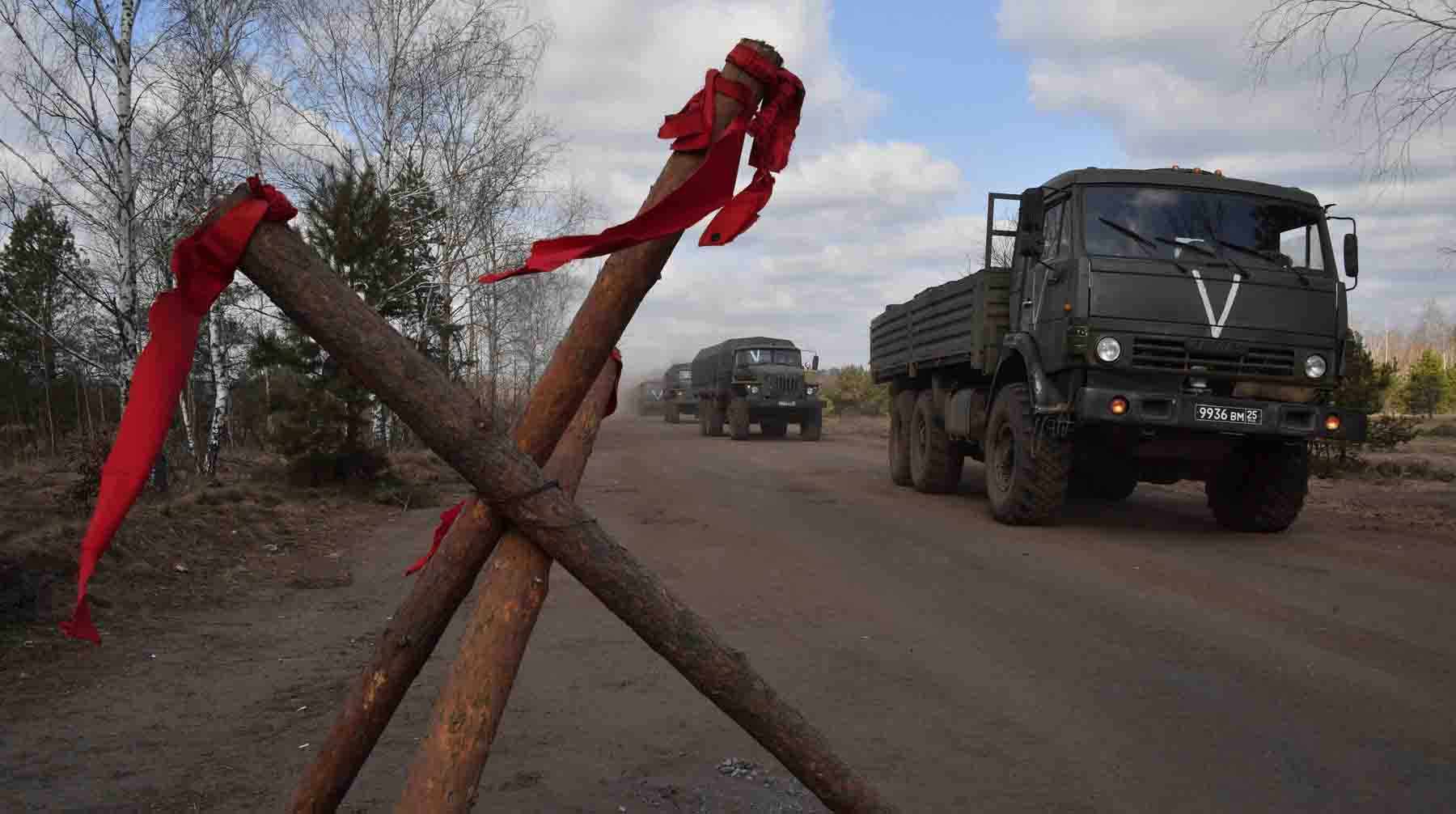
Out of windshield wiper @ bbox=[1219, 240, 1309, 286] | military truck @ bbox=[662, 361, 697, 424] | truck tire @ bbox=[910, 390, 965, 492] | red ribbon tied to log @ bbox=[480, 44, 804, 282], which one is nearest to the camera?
red ribbon tied to log @ bbox=[480, 44, 804, 282]

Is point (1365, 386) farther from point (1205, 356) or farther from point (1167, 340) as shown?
point (1167, 340)

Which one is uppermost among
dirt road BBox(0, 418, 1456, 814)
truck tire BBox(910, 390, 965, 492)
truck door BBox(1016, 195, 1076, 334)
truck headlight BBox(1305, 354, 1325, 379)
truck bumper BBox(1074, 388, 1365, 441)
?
truck door BBox(1016, 195, 1076, 334)

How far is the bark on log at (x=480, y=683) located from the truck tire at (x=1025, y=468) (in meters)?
7.87

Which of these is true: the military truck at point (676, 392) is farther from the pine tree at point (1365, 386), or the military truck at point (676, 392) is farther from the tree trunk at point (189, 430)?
the pine tree at point (1365, 386)

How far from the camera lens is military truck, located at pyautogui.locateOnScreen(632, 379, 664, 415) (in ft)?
194

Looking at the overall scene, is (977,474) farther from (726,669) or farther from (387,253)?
(726,669)

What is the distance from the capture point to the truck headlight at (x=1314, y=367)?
840 cm

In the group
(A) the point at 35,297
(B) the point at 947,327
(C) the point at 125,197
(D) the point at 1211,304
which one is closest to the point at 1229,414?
(D) the point at 1211,304

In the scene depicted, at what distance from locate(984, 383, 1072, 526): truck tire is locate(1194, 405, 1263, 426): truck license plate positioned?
1240 mm

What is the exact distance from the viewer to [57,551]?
20.5 ft

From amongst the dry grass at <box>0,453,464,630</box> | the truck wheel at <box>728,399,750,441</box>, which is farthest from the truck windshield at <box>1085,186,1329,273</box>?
the truck wheel at <box>728,399,750,441</box>

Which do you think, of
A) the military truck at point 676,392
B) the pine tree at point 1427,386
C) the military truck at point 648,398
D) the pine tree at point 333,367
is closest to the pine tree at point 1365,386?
the pine tree at point 333,367

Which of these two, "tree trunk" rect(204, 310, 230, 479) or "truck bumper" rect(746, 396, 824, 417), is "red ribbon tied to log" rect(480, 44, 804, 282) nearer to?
"tree trunk" rect(204, 310, 230, 479)

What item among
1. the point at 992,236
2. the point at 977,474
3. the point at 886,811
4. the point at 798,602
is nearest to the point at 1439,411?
the point at 977,474
